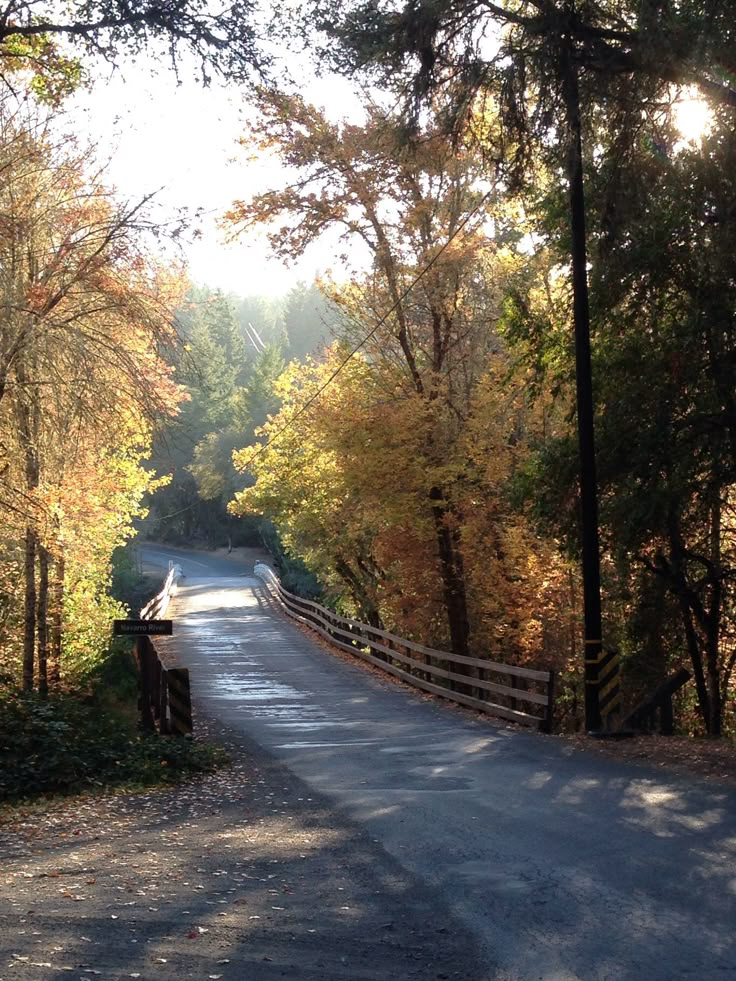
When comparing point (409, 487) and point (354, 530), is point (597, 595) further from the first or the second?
point (354, 530)

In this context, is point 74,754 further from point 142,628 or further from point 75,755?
point 142,628

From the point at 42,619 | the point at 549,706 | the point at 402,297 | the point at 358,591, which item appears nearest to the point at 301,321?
the point at 358,591

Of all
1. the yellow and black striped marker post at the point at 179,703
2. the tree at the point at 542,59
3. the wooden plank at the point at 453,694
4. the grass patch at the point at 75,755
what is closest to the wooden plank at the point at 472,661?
the wooden plank at the point at 453,694

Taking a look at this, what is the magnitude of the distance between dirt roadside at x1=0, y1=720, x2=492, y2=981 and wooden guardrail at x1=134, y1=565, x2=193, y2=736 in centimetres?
482

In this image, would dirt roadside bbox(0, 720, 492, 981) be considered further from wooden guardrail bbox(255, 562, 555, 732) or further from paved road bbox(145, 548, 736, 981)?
wooden guardrail bbox(255, 562, 555, 732)

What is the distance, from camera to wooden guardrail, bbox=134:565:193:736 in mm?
15195

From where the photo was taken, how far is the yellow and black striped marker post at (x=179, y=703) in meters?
15.1

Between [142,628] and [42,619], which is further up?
[142,628]

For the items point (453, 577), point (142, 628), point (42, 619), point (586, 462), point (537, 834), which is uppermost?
point (586, 462)

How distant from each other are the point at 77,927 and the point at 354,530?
25.8 meters

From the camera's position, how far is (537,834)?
885 cm

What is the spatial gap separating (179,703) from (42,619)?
8.46 m

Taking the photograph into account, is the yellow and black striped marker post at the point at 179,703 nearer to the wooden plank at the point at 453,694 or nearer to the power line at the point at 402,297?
the wooden plank at the point at 453,694

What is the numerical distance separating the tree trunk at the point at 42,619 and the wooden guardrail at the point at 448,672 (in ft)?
25.5
